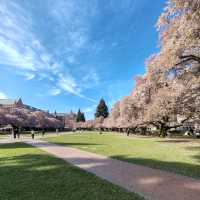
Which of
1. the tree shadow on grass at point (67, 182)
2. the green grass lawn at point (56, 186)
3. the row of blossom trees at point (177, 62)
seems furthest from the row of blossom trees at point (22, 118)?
the green grass lawn at point (56, 186)

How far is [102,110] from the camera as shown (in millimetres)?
127125

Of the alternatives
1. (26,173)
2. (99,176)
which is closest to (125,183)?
(99,176)

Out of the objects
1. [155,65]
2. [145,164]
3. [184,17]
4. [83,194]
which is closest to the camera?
[83,194]

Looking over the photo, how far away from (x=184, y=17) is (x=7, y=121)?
251 ft

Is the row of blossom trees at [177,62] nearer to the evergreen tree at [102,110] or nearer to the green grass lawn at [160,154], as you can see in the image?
the green grass lawn at [160,154]

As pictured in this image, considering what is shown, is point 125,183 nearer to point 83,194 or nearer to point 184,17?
point 83,194

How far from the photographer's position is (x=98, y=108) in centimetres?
12800

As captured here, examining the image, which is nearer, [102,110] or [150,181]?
[150,181]

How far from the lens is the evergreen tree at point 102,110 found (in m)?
126

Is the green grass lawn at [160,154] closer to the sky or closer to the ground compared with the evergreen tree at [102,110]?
closer to the ground

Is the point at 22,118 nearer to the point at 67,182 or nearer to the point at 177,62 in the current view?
the point at 177,62

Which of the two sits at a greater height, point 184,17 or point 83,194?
point 184,17

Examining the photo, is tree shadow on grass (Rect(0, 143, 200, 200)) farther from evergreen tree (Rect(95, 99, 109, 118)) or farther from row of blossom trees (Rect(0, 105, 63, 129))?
evergreen tree (Rect(95, 99, 109, 118))

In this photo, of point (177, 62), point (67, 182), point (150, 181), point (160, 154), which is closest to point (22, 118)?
point (160, 154)
